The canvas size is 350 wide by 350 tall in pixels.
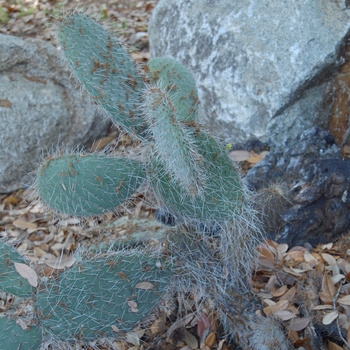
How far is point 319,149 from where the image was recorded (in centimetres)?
222

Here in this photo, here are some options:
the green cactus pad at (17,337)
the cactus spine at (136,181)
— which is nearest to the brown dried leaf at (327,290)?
the cactus spine at (136,181)

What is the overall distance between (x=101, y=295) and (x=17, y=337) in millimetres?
297

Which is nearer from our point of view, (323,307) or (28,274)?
(28,274)

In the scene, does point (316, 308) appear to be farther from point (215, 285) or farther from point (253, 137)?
point (253, 137)

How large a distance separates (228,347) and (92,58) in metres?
1.30

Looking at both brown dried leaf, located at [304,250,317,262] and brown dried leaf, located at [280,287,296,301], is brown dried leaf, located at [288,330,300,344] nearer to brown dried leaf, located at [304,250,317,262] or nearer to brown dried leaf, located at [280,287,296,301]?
brown dried leaf, located at [280,287,296,301]

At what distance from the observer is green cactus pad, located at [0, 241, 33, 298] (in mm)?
1411

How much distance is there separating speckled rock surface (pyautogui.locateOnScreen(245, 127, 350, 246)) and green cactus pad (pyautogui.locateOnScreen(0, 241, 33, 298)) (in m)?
1.20

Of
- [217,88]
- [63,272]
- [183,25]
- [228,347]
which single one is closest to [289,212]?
[228,347]

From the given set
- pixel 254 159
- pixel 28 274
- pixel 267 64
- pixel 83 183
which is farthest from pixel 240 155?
pixel 28 274

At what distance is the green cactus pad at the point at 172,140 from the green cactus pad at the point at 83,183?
20cm

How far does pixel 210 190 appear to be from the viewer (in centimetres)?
156

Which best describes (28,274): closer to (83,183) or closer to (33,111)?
(83,183)

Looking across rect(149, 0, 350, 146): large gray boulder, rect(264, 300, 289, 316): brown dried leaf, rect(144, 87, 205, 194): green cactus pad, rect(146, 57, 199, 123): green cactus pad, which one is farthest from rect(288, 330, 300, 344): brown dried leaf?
rect(149, 0, 350, 146): large gray boulder
